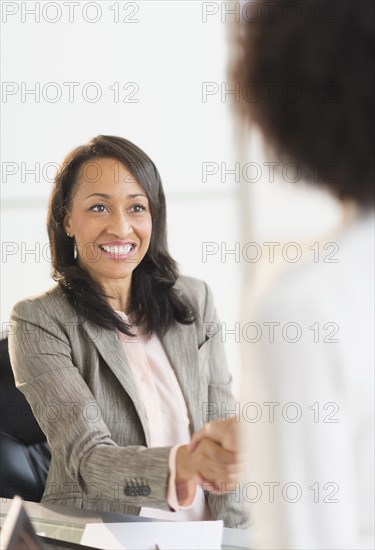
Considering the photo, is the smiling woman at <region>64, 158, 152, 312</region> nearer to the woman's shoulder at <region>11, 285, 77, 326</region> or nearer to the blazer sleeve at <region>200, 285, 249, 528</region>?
the woman's shoulder at <region>11, 285, 77, 326</region>

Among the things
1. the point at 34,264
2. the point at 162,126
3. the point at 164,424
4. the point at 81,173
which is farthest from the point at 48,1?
the point at 164,424

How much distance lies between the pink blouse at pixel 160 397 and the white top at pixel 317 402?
124 centimetres

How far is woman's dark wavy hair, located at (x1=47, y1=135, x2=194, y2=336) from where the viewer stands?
84.4 inches

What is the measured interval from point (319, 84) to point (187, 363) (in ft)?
4.90

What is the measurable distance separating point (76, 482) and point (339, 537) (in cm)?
125

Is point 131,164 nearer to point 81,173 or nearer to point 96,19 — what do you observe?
point 81,173

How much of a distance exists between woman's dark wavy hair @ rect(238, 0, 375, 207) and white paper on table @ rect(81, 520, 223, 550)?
40.1 inches

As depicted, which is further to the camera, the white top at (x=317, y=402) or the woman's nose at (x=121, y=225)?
the woman's nose at (x=121, y=225)

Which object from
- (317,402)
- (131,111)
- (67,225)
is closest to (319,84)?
(317,402)

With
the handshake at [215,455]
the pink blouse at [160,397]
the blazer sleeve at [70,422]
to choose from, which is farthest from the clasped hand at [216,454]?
the pink blouse at [160,397]

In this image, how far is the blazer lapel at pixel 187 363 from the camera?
214 centimetres

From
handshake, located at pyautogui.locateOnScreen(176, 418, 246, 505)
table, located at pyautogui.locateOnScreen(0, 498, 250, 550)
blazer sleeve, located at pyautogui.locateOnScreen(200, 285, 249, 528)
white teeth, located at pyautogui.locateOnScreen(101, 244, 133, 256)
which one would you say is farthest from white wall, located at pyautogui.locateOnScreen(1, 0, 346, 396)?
handshake, located at pyautogui.locateOnScreen(176, 418, 246, 505)

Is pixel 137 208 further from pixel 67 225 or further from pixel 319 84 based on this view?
pixel 319 84

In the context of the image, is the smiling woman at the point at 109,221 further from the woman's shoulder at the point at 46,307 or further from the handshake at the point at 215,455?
the handshake at the point at 215,455
